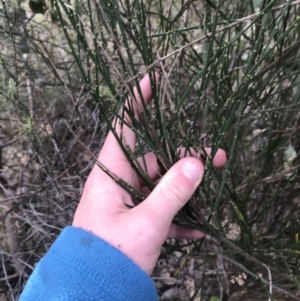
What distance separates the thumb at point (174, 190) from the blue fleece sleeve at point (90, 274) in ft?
0.42

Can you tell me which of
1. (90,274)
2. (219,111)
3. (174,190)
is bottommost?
(90,274)

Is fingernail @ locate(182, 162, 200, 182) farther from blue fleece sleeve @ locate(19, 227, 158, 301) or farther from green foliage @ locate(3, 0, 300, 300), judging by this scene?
blue fleece sleeve @ locate(19, 227, 158, 301)

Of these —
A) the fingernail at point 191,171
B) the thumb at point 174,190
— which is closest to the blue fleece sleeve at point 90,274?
the thumb at point 174,190

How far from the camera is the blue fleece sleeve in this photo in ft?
2.90

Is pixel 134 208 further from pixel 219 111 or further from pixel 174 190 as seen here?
pixel 219 111

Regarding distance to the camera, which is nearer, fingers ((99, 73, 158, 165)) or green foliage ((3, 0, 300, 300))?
green foliage ((3, 0, 300, 300))

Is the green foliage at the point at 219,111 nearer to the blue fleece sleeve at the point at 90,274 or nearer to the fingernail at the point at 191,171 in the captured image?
the fingernail at the point at 191,171

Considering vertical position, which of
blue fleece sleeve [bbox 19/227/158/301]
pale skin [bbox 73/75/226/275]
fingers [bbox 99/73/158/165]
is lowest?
blue fleece sleeve [bbox 19/227/158/301]

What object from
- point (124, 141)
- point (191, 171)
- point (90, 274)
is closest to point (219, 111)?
point (191, 171)

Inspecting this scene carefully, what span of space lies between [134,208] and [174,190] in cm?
11

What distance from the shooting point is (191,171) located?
0.85 meters

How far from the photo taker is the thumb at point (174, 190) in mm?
846

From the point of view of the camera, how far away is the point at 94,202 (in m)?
0.98

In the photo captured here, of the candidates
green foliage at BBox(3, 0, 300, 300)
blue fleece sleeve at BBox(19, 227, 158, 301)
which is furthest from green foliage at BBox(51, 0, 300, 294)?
blue fleece sleeve at BBox(19, 227, 158, 301)
